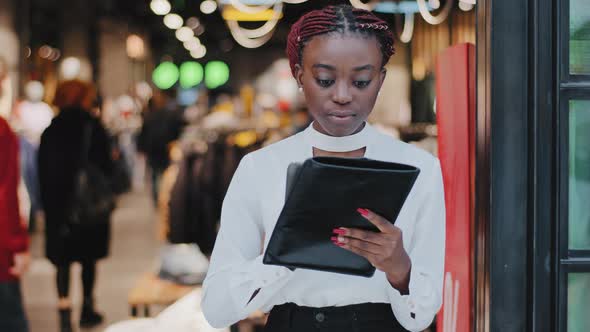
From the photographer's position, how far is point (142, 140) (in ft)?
38.7

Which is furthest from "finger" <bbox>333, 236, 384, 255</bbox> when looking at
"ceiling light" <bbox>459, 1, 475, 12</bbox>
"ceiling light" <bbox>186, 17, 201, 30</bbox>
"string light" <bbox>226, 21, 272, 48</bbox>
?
"ceiling light" <bbox>186, 17, 201, 30</bbox>

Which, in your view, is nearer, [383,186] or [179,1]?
[383,186]

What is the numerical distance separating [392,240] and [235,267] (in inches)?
13.6

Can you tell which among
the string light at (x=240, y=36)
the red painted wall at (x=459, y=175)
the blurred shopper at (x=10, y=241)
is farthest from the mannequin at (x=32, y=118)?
the red painted wall at (x=459, y=175)

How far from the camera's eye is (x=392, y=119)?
945 centimetres

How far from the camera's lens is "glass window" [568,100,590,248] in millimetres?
2064

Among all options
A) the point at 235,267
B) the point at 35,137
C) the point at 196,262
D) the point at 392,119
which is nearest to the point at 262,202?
the point at 235,267

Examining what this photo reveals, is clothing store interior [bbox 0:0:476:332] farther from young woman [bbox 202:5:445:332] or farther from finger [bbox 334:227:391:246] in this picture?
finger [bbox 334:227:391:246]

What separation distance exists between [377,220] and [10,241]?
2606 mm

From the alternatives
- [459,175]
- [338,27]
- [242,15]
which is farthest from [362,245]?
[242,15]

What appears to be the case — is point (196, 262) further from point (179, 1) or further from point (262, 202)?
point (179, 1)

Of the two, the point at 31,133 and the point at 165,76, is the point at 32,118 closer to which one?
the point at 31,133

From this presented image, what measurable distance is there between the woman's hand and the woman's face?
0.76 feet

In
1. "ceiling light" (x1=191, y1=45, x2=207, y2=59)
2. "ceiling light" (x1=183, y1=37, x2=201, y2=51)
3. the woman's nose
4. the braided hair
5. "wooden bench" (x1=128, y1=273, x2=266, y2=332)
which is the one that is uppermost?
"ceiling light" (x1=191, y1=45, x2=207, y2=59)
